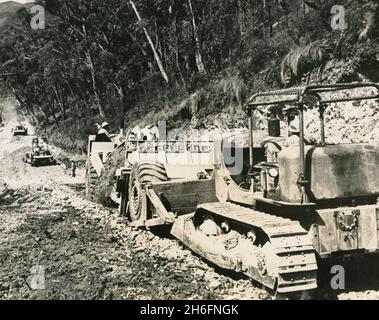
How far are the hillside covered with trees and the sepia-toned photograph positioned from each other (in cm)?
10

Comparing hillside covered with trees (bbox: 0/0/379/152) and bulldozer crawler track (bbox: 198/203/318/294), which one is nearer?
Answer: bulldozer crawler track (bbox: 198/203/318/294)

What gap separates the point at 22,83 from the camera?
183 ft

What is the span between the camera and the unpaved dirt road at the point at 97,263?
651 cm

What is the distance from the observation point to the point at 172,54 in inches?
1270

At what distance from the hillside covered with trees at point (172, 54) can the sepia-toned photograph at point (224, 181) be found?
0.33 ft

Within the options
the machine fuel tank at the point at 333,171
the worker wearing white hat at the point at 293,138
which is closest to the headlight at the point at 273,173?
the machine fuel tank at the point at 333,171

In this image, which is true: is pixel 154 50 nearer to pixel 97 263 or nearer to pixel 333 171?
pixel 97 263

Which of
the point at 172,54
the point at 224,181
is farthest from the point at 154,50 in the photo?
the point at 224,181

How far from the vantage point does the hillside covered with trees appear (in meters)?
16.2

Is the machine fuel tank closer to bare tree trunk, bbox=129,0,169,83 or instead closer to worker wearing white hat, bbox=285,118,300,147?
worker wearing white hat, bbox=285,118,300,147

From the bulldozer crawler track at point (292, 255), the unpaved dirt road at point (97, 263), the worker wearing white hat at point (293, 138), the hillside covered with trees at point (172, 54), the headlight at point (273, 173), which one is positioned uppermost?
the hillside covered with trees at point (172, 54)

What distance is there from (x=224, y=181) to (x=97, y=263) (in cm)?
225

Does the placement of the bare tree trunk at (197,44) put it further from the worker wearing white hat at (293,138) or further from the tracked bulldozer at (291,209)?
the worker wearing white hat at (293,138)

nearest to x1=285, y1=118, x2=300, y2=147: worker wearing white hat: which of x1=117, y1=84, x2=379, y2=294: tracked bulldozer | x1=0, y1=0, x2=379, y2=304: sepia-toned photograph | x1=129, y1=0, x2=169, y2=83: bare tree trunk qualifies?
x1=0, y1=0, x2=379, y2=304: sepia-toned photograph
